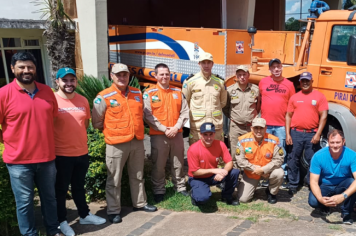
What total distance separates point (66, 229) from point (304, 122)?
3243 millimetres

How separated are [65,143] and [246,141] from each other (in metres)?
2.28

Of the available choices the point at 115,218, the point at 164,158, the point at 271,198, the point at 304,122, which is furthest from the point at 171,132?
the point at 304,122

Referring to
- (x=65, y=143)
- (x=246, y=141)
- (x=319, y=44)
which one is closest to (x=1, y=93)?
(x=65, y=143)

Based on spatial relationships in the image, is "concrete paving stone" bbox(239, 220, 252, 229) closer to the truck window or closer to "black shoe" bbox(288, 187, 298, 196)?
"black shoe" bbox(288, 187, 298, 196)

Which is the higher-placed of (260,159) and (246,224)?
(260,159)

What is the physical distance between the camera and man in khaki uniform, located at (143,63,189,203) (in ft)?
16.2

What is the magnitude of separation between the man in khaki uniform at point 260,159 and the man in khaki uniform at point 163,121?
0.81 meters

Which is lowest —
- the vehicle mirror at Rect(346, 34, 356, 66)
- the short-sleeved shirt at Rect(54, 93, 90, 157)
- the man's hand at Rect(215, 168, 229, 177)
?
the man's hand at Rect(215, 168, 229, 177)

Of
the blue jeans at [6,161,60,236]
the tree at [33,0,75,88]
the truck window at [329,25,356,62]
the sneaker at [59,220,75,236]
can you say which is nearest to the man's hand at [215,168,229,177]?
the sneaker at [59,220,75,236]

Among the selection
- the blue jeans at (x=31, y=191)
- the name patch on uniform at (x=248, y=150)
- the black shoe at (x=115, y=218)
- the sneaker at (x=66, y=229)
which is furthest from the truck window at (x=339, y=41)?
the sneaker at (x=66, y=229)

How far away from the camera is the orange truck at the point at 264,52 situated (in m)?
5.12

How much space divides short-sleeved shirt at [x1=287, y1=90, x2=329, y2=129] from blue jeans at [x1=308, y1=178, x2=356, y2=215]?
3.08 ft

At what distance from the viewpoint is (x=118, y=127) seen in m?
4.44

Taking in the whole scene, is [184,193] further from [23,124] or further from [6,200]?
[23,124]
